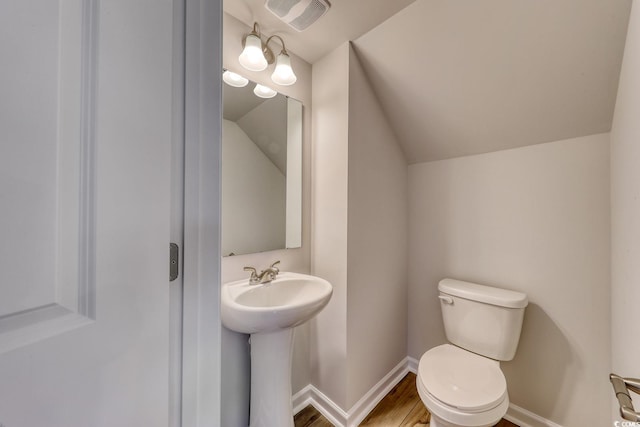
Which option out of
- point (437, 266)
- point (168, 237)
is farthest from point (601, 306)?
point (168, 237)

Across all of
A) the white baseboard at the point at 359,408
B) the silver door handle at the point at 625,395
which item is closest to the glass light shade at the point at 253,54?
the silver door handle at the point at 625,395

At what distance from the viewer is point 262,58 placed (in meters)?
1.23

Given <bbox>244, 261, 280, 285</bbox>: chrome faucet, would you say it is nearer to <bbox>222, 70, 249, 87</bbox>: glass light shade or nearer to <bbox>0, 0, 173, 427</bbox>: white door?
<bbox>0, 0, 173, 427</bbox>: white door

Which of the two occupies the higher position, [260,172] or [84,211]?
[260,172]

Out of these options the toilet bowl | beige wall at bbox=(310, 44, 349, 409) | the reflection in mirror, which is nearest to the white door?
the reflection in mirror

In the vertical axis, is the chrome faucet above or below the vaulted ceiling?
below

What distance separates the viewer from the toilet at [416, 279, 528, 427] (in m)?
1.05

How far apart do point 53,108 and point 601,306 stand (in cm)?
207

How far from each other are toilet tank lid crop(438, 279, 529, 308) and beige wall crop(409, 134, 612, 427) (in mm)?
103

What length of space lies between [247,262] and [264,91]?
95cm

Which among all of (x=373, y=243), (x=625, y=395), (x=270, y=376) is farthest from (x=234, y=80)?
(x=625, y=395)

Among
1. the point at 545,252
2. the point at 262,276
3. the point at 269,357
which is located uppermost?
the point at 545,252

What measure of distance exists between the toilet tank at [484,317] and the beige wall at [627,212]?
353 millimetres

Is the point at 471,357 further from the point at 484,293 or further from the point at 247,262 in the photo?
the point at 247,262
